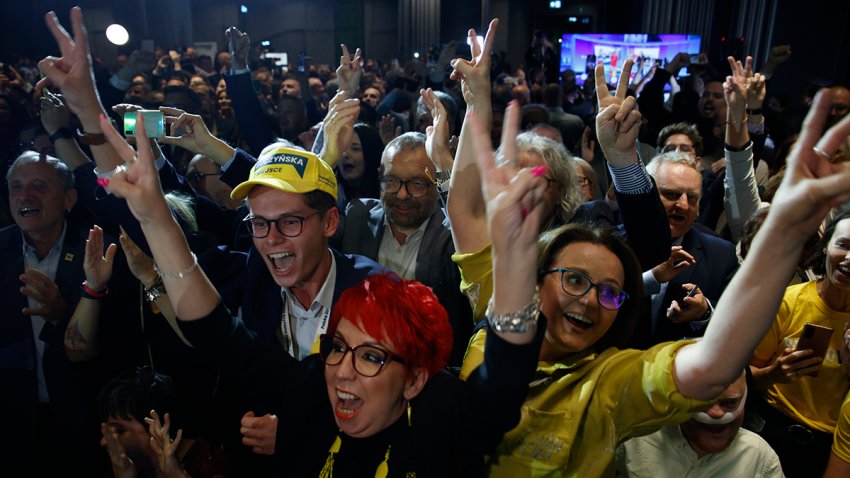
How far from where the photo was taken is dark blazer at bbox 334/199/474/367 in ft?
8.38

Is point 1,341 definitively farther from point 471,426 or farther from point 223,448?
point 471,426

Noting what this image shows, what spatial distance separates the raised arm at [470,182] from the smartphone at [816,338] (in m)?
1.26

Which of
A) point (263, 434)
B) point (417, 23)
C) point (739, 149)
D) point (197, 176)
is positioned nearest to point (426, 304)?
point (263, 434)

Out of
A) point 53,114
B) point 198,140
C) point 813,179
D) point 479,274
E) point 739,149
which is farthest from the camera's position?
point 53,114

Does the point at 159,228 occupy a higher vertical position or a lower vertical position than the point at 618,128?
lower

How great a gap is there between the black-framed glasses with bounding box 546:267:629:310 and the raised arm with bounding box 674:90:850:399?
317 millimetres

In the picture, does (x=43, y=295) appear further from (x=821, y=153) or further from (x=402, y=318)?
(x=821, y=153)

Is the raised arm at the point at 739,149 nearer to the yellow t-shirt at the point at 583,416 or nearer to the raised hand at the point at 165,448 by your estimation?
the yellow t-shirt at the point at 583,416

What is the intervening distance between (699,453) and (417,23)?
65.2ft

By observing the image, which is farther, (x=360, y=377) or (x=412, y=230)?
(x=412, y=230)

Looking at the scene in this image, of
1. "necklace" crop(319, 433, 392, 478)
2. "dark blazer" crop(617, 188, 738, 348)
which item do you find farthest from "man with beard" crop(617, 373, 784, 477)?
"necklace" crop(319, 433, 392, 478)

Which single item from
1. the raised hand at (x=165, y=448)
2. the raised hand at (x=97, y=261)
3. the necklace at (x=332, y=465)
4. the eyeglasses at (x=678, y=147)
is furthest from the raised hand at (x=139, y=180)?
the eyeglasses at (x=678, y=147)

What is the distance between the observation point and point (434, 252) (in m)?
2.66

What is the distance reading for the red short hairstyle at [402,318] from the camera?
1.43m
